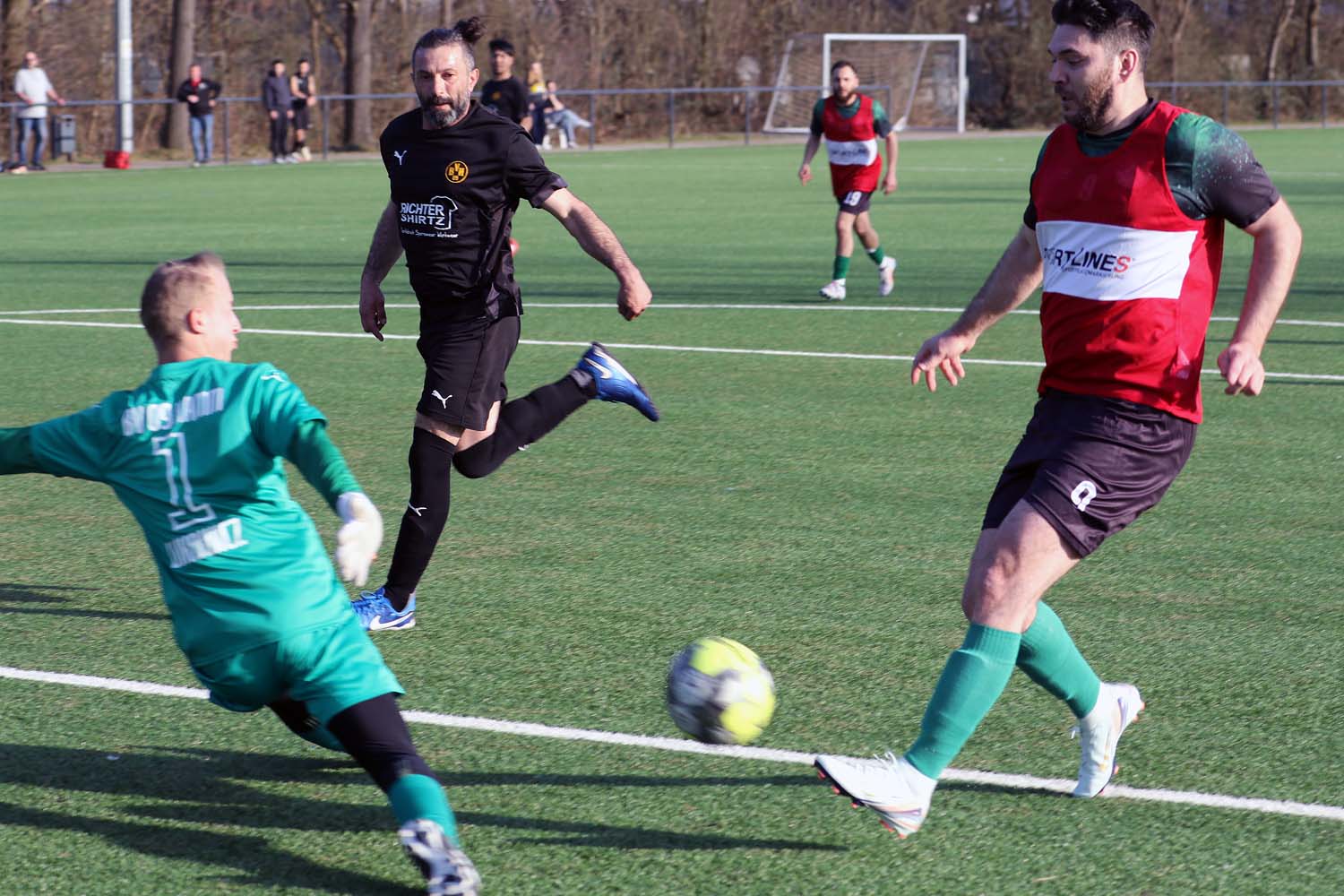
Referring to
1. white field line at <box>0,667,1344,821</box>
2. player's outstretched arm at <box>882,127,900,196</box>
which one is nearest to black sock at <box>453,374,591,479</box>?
white field line at <box>0,667,1344,821</box>

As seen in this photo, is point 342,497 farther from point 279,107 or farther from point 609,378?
point 279,107

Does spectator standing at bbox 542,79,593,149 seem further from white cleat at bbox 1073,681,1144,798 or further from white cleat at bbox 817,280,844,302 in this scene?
white cleat at bbox 1073,681,1144,798

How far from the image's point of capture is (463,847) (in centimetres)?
414

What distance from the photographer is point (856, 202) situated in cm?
1540

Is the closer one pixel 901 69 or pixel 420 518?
pixel 420 518

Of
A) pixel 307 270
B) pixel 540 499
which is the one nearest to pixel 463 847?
pixel 540 499

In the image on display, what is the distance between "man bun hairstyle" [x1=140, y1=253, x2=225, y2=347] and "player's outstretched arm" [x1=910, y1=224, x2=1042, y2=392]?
1801mm

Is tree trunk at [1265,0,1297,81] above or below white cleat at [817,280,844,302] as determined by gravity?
above

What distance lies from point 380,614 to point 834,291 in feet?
30.9

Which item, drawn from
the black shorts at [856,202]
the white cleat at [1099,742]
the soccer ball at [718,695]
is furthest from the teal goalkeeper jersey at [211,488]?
the black shorts at [856,202]

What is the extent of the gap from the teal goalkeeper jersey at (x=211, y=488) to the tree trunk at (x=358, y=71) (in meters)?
38.6

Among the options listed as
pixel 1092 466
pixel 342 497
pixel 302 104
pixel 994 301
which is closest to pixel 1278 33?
pixel 302 104

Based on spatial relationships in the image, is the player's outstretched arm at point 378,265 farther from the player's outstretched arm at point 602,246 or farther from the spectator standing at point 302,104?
the spectator standing at point 302,104

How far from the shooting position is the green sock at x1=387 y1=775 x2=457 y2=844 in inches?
147
